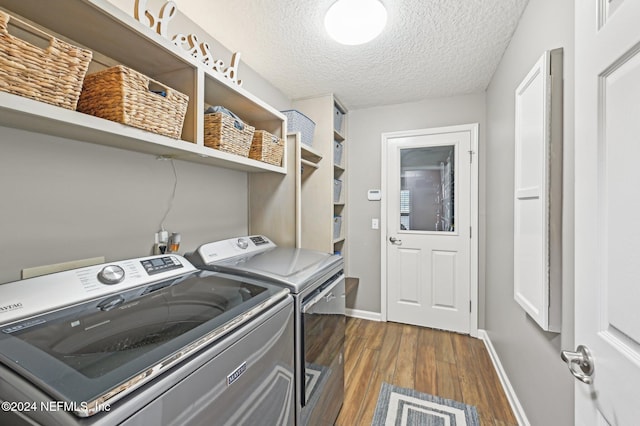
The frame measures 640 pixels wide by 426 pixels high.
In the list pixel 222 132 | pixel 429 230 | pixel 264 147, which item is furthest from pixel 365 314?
pixel 222 132

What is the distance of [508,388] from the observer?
1.87 meters

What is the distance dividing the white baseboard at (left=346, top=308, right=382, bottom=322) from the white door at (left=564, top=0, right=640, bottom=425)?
2.53 metres

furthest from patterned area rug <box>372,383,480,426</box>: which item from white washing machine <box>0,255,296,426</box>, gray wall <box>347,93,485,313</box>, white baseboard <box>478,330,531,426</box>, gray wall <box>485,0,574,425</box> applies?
gray wall <box>347,93,485,313</box>

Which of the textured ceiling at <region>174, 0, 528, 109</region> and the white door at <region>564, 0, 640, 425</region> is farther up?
the textured ceiling at <region>174, 0, 528, 109</region>

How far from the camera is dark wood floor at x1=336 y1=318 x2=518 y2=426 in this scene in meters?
1.78

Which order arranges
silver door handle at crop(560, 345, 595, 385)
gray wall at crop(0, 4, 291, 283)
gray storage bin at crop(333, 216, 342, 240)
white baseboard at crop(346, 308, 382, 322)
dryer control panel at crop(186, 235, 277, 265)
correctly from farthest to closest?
white baseboard at crop(346, 308, 382, 322), gray storage bin at crop(333, 216, 342, 240), dryer control panel at crop(186, 235, 277, 265), gray wall at crop(0, 4, 291, 283), silver door handle at crop(560, 345, 595, 385)

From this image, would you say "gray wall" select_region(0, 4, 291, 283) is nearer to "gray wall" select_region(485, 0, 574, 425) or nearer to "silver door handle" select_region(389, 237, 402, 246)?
"gray wall" select_region(485, 0, 574, 425)

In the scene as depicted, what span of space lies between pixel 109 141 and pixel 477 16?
207 centimetres

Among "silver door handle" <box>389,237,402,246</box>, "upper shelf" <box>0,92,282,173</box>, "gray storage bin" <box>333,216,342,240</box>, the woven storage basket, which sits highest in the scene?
the woven storage basket

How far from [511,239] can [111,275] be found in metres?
2.25

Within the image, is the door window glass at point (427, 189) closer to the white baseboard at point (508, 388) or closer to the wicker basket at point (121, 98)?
the white baseboard at point (508, 388)

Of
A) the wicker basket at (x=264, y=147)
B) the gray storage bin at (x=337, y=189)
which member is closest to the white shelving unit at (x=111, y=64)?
the wicker basket at (x=264, y=147)

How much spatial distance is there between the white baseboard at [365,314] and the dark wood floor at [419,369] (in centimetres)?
16

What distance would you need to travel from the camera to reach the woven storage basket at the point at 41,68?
644 millimetres
